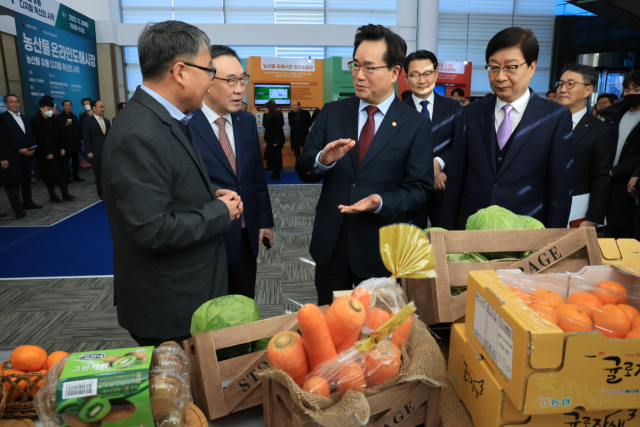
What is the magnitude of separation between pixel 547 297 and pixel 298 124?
10.1 meters

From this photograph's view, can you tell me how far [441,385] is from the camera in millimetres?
870

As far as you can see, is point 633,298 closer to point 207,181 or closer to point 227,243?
point 207,181

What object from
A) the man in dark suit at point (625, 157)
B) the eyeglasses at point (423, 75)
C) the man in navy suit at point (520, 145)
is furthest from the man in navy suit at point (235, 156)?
the man in dark suit at point (625, 157)

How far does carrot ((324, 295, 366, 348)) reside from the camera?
33.6 inches

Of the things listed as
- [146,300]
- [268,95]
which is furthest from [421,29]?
[146,300]

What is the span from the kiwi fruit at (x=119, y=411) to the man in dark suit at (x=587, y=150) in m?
3.08

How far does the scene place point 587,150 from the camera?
121 inches

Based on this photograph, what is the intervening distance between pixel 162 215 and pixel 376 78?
113cm

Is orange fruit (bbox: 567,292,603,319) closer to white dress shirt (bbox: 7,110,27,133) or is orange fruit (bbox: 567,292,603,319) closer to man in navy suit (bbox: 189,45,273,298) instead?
man in navy suit (bbox: 189,45,273,298)

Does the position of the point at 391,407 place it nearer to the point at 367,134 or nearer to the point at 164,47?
the point at 164,47

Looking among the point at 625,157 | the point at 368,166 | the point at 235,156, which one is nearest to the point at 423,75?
the point at 368,166

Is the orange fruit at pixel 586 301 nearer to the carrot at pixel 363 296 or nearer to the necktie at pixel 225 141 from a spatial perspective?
the carrot at pixel 363 296

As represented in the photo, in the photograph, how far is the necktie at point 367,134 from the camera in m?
2.01

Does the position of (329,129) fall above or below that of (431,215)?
above
